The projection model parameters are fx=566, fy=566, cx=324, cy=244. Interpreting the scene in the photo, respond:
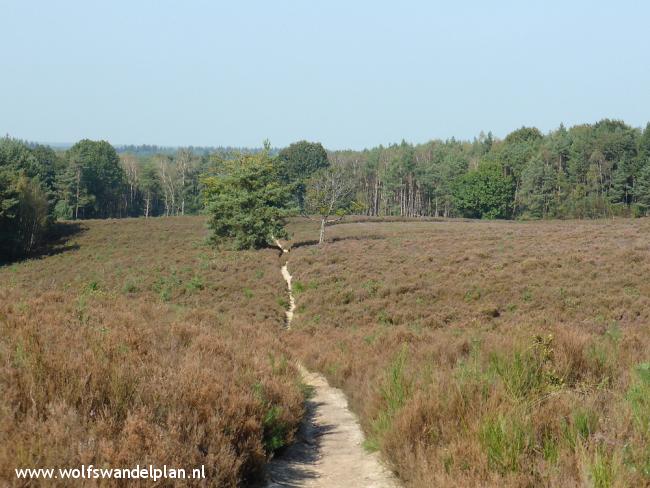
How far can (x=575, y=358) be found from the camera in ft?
25.6

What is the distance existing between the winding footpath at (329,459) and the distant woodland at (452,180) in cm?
6261

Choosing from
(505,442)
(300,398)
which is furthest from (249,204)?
(505,442)

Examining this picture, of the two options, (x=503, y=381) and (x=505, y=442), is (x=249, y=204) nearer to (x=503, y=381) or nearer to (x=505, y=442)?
(x=503, y=381)

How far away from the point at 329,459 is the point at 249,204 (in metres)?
39.9

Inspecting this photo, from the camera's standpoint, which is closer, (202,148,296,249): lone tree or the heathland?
the heathland

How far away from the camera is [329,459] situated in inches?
249

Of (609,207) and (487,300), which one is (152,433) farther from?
(609,207)

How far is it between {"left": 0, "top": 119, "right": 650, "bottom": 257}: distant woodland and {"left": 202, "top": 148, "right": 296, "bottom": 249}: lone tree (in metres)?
25.4

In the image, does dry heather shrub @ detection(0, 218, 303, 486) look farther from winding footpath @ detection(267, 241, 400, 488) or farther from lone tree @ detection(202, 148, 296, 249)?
lone tree @ detection(202, 148, 296, 249)

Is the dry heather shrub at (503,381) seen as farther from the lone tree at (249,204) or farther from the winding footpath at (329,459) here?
the lone tree at (249,204)

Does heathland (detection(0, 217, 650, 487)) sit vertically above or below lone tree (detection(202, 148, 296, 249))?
below

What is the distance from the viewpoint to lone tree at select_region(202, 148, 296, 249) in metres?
44.3

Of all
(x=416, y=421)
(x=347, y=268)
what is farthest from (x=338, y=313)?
(x=416, y=421)

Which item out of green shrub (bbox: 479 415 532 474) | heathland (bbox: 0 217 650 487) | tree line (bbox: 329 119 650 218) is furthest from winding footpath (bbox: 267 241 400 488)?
tree line (bbox: 329 119 650 218)
